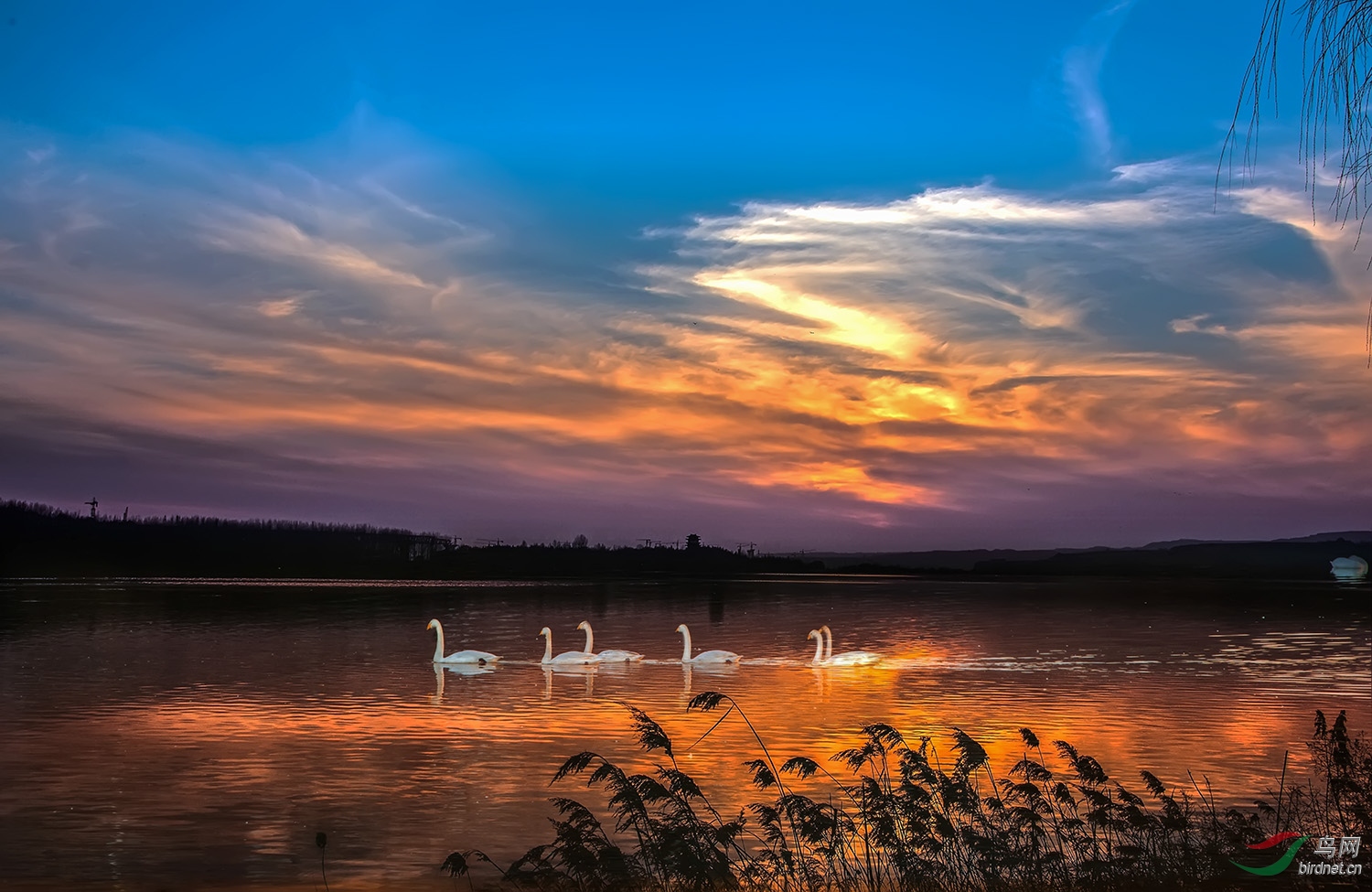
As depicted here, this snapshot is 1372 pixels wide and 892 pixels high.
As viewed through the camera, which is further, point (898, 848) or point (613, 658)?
point (613, 658)

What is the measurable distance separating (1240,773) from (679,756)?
8136 millimetres

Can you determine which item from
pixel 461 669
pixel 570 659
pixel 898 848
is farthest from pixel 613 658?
pixel 898 848

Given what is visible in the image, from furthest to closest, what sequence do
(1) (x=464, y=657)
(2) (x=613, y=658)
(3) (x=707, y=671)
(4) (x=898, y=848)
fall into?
(2) (x=613, y=658) → (1) (x=464, y=657) → (3) (x=707, y=671) → (4) (x=898, y=848)

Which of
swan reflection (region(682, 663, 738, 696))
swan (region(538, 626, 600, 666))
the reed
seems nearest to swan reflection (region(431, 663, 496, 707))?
swan (region(538, 626, 600, 666))

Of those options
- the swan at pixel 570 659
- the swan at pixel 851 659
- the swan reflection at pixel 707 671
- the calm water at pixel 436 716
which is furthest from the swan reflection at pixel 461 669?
the swan at pixel 851 659

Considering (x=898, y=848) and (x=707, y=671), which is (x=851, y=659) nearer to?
(x=707, y=671)

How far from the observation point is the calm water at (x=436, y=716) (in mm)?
13695

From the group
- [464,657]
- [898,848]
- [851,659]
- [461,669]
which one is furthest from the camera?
[851,659]

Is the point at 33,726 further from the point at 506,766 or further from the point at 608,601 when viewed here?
the point at 608,601

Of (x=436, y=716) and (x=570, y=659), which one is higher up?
(x=570, y=659)

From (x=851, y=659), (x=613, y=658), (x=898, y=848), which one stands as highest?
(x=898, y=848)

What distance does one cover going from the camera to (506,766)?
59.1 ft

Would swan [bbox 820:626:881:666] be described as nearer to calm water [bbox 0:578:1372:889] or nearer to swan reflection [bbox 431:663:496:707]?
calm water [bbox 0:578:1372:889]

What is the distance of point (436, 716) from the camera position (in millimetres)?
23594
